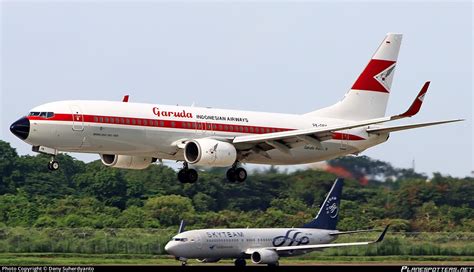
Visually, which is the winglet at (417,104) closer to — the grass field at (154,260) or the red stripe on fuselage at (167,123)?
the red stripe on fuselage at (167,123)

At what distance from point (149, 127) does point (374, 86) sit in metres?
16.4

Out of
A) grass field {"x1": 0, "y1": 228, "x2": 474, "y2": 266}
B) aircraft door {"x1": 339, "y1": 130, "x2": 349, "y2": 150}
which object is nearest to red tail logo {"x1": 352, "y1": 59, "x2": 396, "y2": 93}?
aircraft door {"x1": 339, "y1": 130, "x2": 349, "y2": 150}

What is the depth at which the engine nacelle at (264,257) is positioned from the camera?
7794 cm

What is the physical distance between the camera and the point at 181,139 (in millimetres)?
70125

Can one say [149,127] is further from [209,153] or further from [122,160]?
[122,160]

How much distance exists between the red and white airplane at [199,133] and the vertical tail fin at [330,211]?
580 centimetres

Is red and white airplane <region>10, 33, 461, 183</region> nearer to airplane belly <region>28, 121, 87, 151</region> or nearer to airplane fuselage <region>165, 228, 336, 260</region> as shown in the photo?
airplane belly <region>28, 121, 87, 151</region>

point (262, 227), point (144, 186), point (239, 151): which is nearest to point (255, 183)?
point (262, 227)

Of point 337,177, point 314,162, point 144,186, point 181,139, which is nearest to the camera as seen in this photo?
point 181,139

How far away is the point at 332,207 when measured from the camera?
83125 mm

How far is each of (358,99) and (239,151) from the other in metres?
9.75

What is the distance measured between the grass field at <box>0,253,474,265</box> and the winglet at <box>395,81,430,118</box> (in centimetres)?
1178

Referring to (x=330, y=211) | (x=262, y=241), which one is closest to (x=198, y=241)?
(x=262, y=241)

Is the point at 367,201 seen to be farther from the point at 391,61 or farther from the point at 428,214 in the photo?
the point at 391,61
